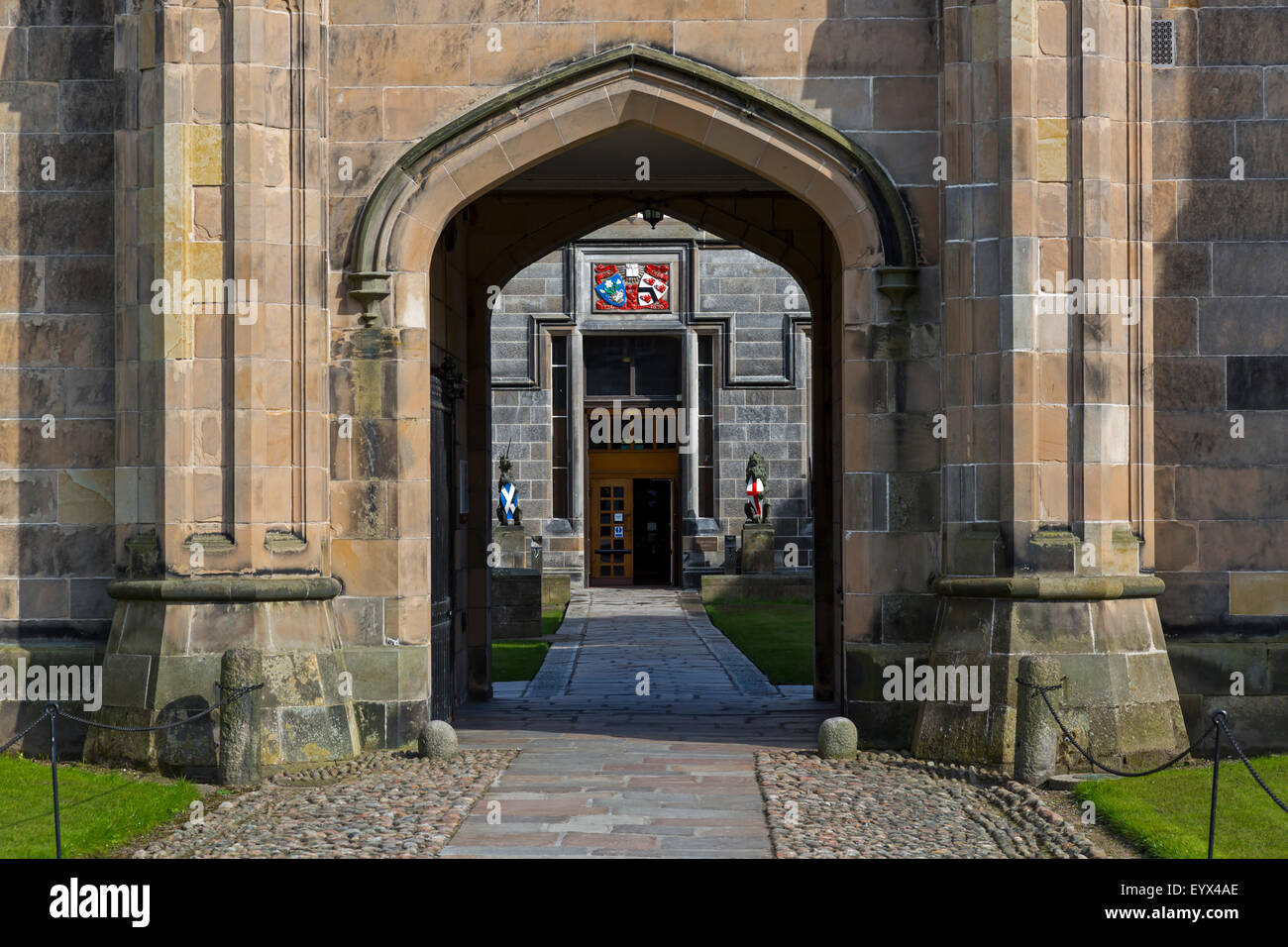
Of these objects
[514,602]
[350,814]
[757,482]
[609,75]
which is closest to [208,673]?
[350,814]

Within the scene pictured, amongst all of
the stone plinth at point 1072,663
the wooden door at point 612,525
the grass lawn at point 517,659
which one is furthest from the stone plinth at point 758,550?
the stone plinth at point 1072,663

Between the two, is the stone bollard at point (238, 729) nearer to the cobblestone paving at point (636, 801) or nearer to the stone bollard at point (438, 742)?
the cobblestone paving at point (636, 801)

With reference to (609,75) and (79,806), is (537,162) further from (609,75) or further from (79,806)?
(79,806)

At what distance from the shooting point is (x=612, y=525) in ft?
102

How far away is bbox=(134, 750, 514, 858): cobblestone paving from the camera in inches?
274

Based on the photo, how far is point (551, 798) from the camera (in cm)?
820

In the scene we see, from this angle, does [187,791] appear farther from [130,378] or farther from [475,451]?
[475,451]

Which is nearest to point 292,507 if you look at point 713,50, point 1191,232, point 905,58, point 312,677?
point 312,677

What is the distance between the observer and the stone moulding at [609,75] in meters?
9.65

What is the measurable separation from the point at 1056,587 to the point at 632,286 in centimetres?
2124

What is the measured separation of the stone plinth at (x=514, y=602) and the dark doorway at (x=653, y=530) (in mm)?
11103

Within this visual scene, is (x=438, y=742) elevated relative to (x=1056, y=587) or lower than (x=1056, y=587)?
lower

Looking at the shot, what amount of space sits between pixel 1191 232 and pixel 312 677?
5944mm

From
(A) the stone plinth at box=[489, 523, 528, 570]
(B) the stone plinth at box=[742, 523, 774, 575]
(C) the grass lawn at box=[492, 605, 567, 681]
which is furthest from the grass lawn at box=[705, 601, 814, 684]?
(A) the stone plinth at box=[489, 523, 528, 570]
